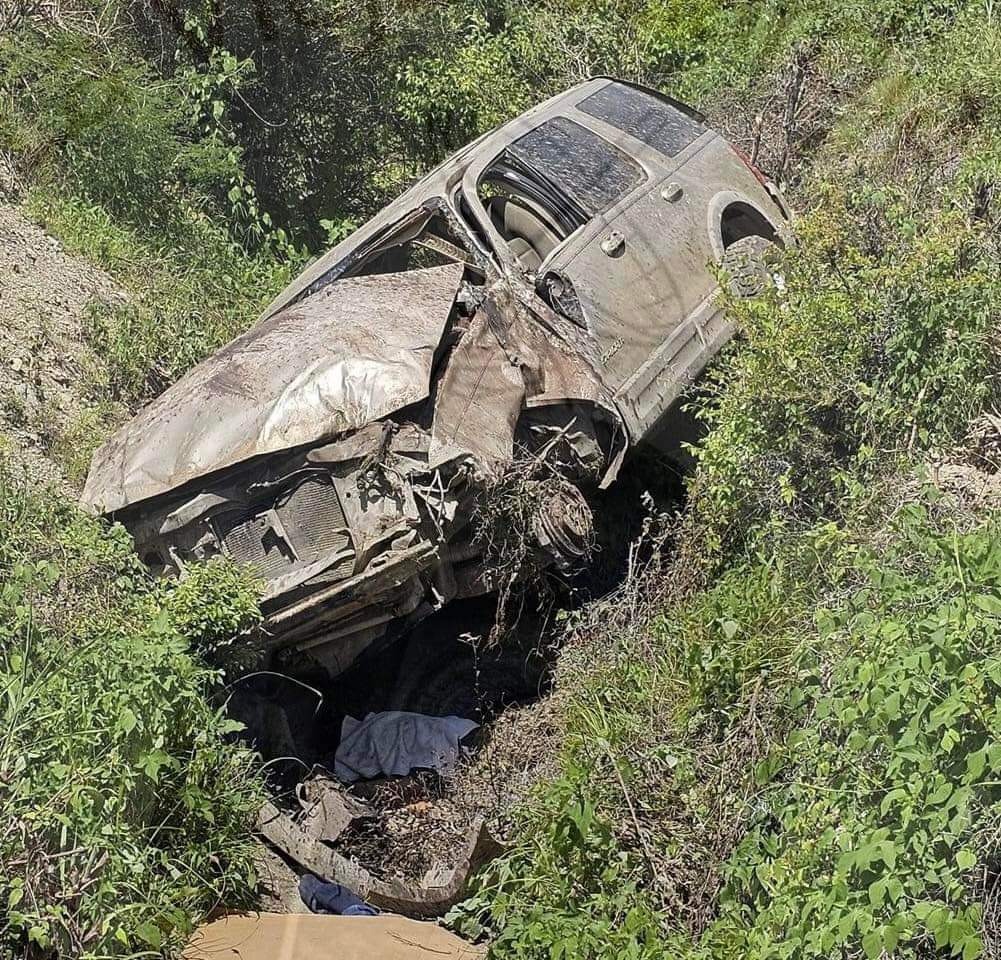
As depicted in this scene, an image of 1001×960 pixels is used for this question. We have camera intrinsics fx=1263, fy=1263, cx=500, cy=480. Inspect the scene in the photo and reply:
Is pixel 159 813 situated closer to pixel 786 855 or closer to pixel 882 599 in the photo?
pixel 786 855

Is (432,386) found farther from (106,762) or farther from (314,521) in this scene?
(106,762)

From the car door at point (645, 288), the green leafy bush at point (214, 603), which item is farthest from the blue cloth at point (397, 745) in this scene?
the car door at point (645, 288)

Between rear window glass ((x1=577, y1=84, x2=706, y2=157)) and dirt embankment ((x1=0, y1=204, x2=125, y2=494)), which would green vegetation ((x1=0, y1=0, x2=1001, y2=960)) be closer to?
dirt embankment ((x1=0, y1=204, x2=125, y2=494))

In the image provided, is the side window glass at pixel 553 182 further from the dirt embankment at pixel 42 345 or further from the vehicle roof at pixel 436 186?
the dirt embankment at pixel 42 345

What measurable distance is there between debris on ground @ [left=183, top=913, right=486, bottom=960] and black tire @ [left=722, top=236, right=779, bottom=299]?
10.9 ft

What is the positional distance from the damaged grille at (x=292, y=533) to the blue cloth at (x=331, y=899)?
4.12 feet

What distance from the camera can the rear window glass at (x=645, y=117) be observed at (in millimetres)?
7234

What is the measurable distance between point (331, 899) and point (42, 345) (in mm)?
4237

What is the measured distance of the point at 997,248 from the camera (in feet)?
19.1

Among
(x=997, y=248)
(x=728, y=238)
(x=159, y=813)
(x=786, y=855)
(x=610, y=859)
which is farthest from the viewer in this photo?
(x=728, y=238)

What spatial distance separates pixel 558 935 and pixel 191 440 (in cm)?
258

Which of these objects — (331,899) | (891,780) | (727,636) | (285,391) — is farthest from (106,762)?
(891,780)

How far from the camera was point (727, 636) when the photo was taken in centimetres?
520

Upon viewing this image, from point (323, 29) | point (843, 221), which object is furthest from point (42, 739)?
point (323, 29)
